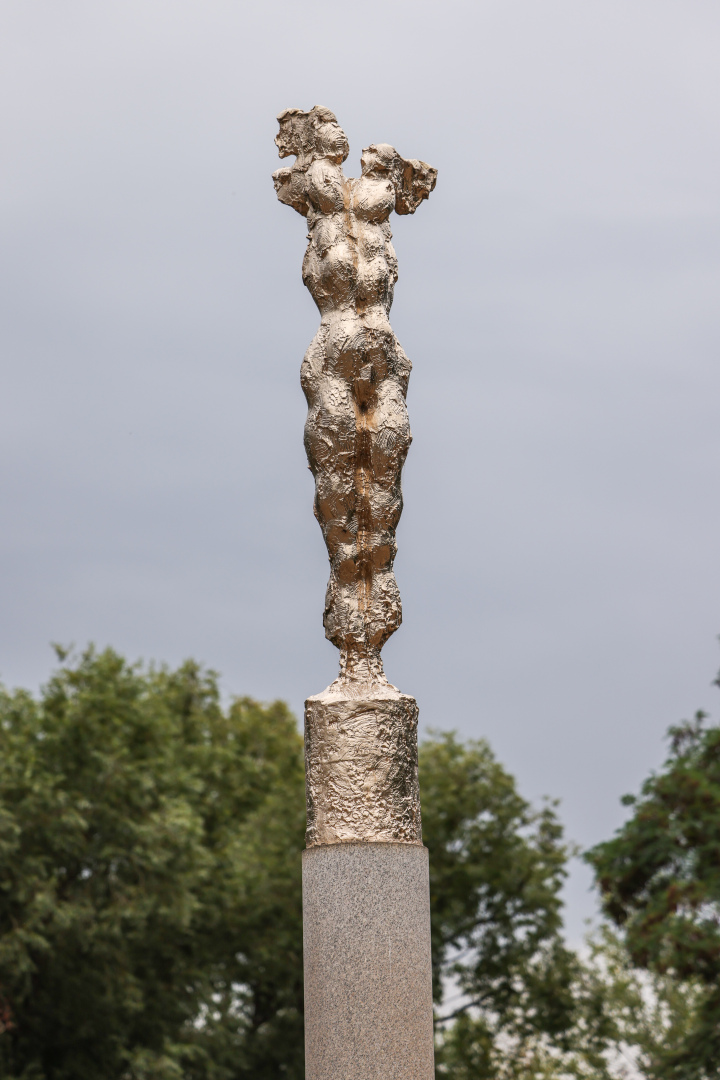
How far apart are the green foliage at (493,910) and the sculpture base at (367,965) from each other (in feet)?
70.3

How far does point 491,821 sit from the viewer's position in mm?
31125

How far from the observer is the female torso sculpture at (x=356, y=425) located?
1000 centimetres

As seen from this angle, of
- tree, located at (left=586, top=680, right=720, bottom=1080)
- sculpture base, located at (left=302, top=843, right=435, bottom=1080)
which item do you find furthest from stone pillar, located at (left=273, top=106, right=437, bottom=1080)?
tree, located at (left=586, top=680, right=720, bottom=1080)

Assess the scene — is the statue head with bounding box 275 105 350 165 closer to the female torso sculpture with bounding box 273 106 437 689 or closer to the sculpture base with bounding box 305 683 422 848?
the female torso sculpture with bounding box 273 106 437 689

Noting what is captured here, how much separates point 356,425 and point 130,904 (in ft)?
59.6

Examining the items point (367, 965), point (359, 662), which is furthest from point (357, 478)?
point (367, 965)

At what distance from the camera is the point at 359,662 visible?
9.92 metres

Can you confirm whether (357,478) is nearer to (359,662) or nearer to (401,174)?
(359,662)

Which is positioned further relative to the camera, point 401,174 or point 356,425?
point 401,174

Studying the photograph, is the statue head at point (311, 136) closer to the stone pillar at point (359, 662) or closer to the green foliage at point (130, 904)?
the stone pillar at point (359, 662)

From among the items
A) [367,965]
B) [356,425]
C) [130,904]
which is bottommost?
[367,965]

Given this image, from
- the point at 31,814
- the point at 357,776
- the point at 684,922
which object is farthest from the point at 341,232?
the point at 31,814

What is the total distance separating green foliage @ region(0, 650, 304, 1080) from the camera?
86.1ft

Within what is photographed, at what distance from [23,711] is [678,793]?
12.7 metres
